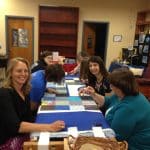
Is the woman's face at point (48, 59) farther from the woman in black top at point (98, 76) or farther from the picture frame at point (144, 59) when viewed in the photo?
the picture frame at point (144, 59)

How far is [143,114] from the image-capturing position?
1573 mm

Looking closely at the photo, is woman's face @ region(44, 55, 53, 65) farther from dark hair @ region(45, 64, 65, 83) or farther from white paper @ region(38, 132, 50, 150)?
white paper @ region(38, 132, 50, 150)

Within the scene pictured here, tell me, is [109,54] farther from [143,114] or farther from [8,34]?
[143,114]

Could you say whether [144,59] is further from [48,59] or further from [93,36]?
[48,59]

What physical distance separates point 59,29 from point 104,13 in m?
1.44

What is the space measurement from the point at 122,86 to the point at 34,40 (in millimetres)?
5217

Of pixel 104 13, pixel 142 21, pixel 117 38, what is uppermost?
pixel 104 13

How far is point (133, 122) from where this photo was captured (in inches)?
60.7

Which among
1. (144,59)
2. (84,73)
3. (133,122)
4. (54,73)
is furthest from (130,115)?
(144,59)

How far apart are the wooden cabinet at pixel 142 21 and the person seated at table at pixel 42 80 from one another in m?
4.53

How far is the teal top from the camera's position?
1.55 meters

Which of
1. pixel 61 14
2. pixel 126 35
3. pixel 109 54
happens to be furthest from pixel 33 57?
pixel 126 35

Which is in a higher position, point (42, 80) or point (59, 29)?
point (59, 29)

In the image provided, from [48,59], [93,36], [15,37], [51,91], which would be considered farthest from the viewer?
[93,36]
